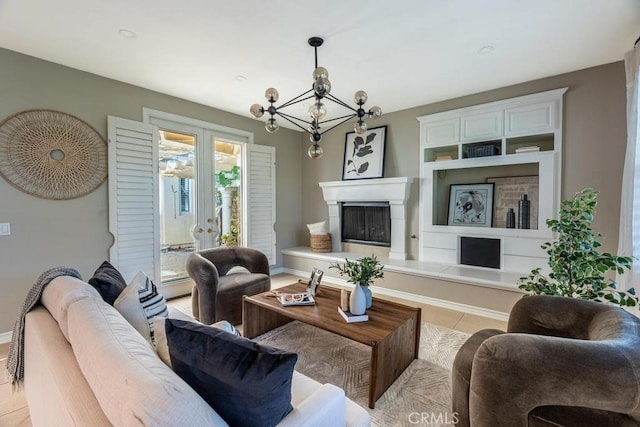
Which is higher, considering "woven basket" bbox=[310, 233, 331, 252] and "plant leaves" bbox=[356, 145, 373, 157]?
"plant leaves" bbox=[356, 145, 373, 157]

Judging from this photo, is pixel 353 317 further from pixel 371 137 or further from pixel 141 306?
pixel 371 137

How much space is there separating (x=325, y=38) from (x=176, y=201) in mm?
2760

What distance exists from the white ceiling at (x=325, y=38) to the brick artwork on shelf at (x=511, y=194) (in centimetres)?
117

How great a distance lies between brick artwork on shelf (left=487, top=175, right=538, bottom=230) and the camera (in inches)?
138

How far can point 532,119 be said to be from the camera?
3359 mm

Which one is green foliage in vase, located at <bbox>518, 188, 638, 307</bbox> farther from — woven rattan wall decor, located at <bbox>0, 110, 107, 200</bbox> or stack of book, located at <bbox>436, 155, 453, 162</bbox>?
woven rattan wall decor, located at <bbox>0, 110, 107, 200</bbox>

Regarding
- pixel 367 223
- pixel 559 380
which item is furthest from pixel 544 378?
pixel 367 223

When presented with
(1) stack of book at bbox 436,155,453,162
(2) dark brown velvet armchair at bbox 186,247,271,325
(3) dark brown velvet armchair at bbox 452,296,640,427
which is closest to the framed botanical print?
(1) stack of book at bbox 436,155,453,162

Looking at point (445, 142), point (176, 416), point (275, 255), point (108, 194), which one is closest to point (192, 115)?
point (108, 194)

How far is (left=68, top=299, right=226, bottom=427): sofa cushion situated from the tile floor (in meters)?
1.35

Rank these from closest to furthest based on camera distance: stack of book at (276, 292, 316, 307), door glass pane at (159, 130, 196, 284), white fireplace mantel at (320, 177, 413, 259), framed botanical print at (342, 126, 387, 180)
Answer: stack of book at (276, 292, 316, 307) < door glass pane at (159, 130, 196, 284) < white fireplace mantel at (320, 177, 413, 259) < framed botanical print at (342, 126, 387, 180)

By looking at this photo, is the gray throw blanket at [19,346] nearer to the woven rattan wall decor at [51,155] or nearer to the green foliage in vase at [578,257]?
the woven rattan wall decor at [51,155]

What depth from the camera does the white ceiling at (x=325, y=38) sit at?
2076 mm

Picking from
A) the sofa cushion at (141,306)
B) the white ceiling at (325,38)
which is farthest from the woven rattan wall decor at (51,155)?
the sofa cushion at (141,306)
